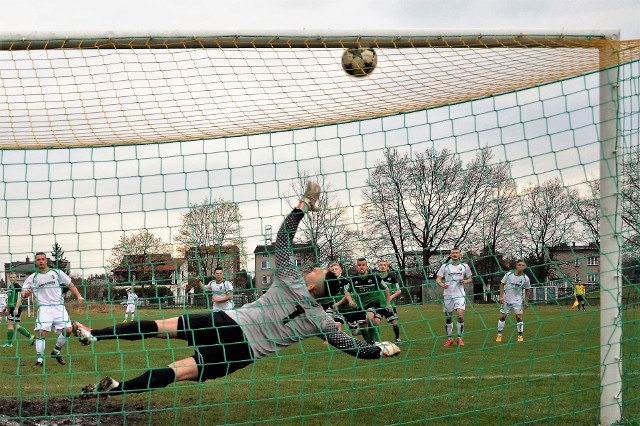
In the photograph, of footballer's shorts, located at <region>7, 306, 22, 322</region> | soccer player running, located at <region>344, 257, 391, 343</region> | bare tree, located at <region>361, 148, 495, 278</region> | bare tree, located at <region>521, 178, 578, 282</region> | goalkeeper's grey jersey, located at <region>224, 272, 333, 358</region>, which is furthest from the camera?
footballer's shorts, located at <region>7, 306, 22, 322</region>

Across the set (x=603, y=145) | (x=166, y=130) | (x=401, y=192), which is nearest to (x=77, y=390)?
(x=166, y=130)

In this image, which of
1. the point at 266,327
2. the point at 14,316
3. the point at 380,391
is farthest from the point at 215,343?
the point at 14,316

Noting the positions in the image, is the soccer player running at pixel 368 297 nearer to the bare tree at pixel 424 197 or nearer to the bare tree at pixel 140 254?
Result: the bare tree at pixel 424 197

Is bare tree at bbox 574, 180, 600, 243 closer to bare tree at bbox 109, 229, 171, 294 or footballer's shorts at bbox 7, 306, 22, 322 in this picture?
bare tree at bbox 109, 229, 171, 294

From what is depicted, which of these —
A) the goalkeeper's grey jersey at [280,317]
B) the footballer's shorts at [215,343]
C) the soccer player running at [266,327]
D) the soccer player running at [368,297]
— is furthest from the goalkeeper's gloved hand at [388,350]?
the soccer player running at [368,297]

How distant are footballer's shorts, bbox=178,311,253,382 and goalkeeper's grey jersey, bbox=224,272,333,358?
0.24 feet

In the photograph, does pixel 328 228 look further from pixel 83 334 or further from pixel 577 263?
pixel 83 334

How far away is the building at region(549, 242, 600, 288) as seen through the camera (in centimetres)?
601

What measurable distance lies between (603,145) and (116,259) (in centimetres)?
377

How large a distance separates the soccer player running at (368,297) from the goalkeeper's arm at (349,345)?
168cm

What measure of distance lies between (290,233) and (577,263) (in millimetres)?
2354

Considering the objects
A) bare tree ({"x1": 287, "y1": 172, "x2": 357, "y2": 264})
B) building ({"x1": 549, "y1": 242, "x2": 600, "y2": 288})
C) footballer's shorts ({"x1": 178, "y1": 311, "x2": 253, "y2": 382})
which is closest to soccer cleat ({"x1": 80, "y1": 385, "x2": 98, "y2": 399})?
footballer's shorts ({"x1": 178, "y1": 311, "x2": 253, "y2": 382})

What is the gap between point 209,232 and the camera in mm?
6465

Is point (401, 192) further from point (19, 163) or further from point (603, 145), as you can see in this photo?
point (19, 163)
